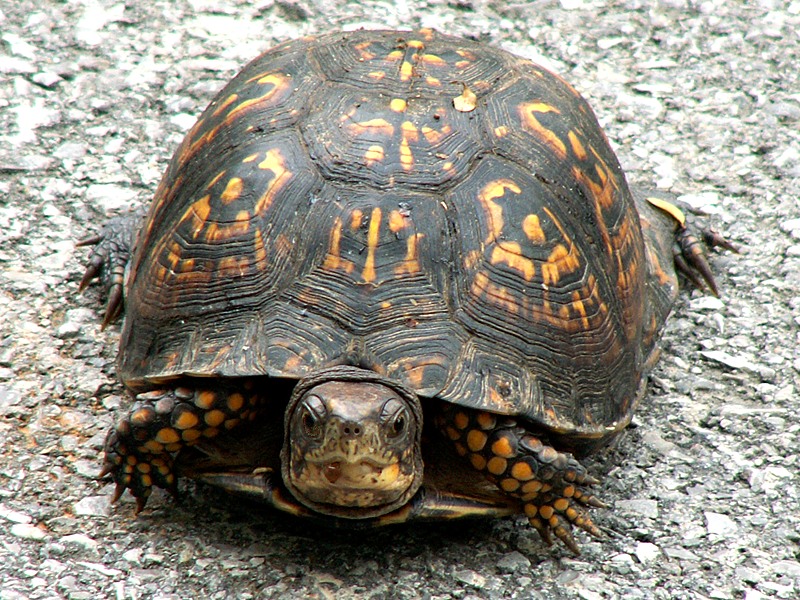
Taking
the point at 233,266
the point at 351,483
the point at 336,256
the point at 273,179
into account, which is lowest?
the point at 351,483

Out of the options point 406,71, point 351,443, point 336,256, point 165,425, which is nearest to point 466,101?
point 406,71

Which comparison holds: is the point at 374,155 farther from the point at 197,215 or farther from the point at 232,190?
the point at 197,215

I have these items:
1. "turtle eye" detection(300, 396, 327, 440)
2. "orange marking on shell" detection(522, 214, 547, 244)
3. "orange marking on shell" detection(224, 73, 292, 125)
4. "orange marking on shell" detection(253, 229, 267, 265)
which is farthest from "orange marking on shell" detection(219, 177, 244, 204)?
"orange marking on shell" detection(522, 214, 547, 244)

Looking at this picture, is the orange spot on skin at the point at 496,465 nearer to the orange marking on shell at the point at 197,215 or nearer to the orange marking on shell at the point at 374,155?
the orange marking on shell at the point at 374,155

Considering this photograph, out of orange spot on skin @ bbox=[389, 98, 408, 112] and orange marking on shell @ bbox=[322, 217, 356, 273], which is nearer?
orange marking on shell @ bbox=[322, 217, 356, 273]

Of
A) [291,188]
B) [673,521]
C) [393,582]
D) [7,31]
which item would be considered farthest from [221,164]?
[7,31]

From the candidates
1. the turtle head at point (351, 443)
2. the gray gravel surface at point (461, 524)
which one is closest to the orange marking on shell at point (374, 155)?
the turtle head at point (351, 443)

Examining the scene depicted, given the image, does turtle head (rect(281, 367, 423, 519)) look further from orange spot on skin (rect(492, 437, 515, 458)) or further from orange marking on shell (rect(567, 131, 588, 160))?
orange marking on shell (rect(567, 131, 588, 160))
